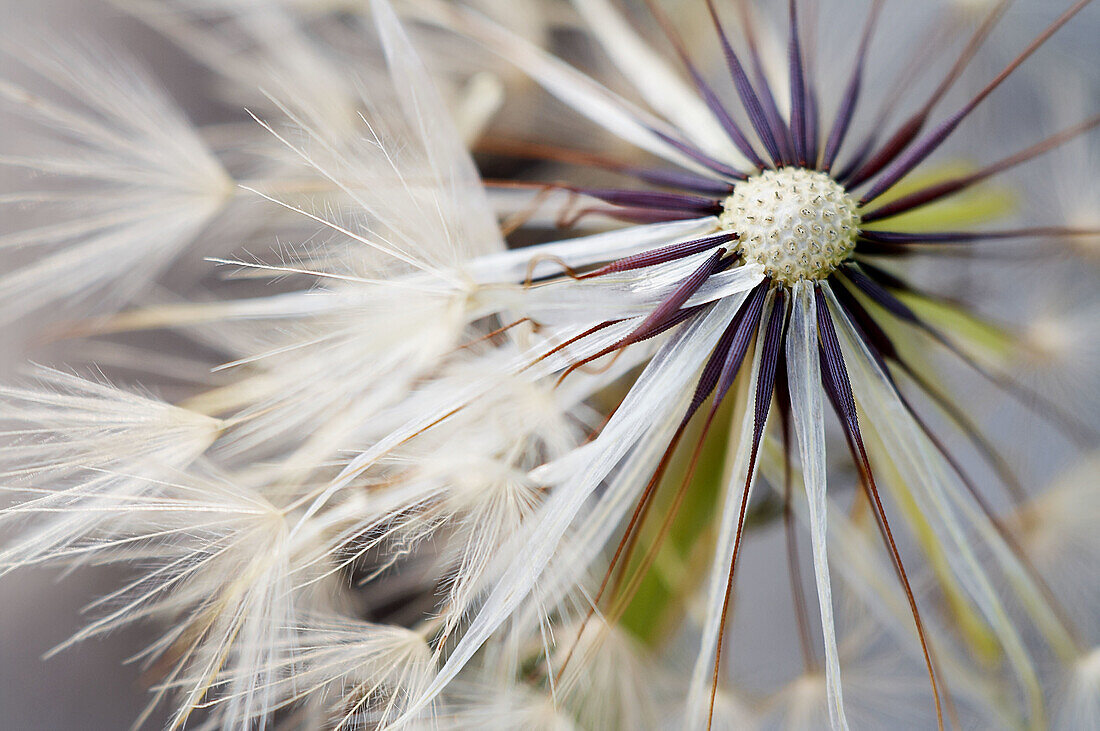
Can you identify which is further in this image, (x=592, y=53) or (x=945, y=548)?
(x=592, y=53)

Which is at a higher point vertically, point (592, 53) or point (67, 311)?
point (592, 53)

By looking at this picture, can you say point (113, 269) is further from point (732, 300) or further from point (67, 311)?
point (732, 300)

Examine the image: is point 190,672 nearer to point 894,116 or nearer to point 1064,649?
point 1064,649

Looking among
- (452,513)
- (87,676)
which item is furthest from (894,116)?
(87,676)

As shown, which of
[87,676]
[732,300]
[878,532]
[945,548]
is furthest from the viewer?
[87,676]

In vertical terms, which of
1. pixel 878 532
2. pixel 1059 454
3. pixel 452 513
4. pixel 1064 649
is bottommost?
pixel 452 513

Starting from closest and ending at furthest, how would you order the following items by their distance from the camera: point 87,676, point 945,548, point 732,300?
1. point 732,300
2. point 945,548
3. point 87,676

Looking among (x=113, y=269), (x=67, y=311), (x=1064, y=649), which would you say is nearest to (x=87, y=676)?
(x=67, y=311)
